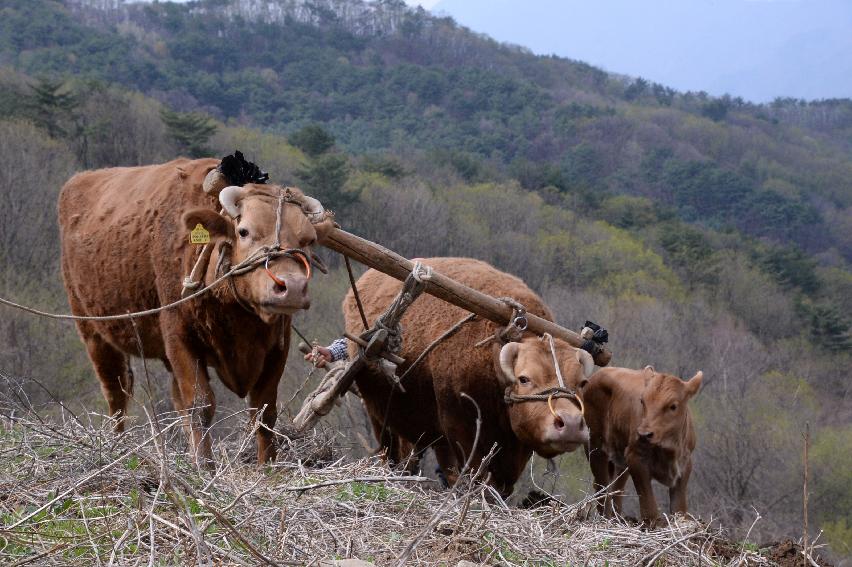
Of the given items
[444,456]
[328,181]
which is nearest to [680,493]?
[444,456]

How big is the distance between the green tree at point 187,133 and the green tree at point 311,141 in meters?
9.36

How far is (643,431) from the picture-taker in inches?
376

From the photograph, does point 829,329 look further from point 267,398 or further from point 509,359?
point 267,398

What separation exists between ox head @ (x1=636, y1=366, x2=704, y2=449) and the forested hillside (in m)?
1.23

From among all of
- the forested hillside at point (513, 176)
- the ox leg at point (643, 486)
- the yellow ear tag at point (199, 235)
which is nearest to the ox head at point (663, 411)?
the ox leg at point (643, 486)

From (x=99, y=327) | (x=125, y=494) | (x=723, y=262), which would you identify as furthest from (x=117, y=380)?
(x=723, y=262)

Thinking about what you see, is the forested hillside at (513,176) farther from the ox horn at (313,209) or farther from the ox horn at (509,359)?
the ox horn at (313,209)

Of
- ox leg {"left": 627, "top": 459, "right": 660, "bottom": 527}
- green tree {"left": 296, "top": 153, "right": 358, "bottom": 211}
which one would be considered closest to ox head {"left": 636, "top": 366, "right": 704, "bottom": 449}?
ox leg {"left": 627, "top": 459, "right": 660, "bottom": 527}

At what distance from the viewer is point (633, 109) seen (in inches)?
4510

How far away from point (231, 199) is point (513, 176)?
70.8m

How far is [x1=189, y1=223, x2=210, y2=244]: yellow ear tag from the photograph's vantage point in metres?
6.49

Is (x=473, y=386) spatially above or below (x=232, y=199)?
below

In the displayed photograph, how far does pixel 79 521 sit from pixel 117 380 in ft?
16.4

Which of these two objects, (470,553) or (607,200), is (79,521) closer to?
(470,553)
